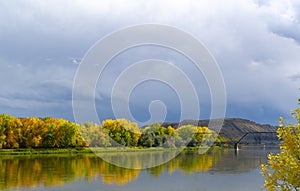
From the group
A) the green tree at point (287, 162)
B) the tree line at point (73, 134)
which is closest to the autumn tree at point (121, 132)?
the tree line at point (73, 134)

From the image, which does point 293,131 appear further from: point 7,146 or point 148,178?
point 7,146

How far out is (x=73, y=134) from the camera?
8419cm

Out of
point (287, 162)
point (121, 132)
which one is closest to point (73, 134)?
point (121, 132)

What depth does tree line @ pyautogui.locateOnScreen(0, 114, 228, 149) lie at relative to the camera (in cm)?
7888

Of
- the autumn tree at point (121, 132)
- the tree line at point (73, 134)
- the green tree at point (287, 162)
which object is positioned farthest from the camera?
the autumn tree at point (121, 132)

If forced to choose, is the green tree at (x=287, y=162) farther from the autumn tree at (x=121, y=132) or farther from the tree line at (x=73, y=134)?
the autumn tree at (x=121, y=132)

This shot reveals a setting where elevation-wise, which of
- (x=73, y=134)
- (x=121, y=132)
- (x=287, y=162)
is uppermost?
(x=121, y=132)

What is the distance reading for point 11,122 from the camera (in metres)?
79.9

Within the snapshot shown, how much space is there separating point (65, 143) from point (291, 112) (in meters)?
79.9

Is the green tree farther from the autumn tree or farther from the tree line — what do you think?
the autumn tree

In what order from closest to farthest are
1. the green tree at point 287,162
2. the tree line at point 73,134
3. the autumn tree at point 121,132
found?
the green tree at point 287,162, the tree line at point 73,134, the autumn tree at point 121,132

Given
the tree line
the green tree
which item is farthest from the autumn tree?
the green tree

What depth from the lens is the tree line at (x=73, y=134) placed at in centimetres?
7888

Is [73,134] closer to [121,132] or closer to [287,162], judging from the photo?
[121,132]
